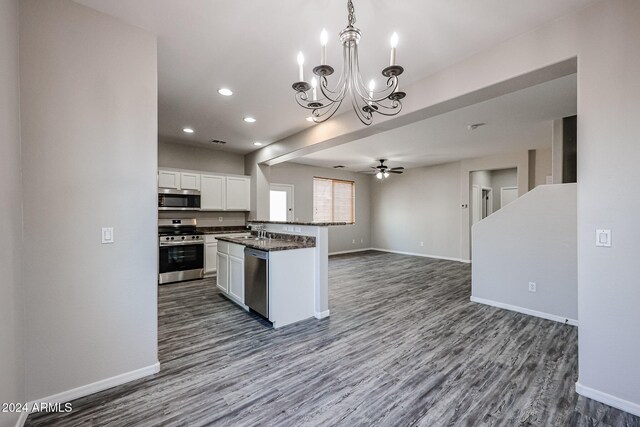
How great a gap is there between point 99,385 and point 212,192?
4283 millimetres

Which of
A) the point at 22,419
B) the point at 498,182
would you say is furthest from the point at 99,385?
the point at 498,182

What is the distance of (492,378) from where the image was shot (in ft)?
7.36

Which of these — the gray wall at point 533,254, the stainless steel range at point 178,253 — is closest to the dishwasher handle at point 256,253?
the stainless steel range at point 178,253

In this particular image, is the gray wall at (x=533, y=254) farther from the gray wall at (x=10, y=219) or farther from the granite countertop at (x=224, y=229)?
the gray wall at (x=10, y=219)

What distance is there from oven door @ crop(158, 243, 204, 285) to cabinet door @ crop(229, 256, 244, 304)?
5.49ft

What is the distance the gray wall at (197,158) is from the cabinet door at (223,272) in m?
2.57

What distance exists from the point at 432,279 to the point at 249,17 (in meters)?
5.21

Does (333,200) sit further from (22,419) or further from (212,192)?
(22,419)

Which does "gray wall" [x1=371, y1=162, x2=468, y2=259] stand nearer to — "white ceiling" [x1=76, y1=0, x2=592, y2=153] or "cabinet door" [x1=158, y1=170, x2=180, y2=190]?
"white ceiling" [x1=76, y1=0, x2=592, y2=153]

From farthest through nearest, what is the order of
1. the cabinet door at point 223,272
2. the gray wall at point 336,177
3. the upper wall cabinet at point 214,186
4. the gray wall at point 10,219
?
1. the gray wall at point 336,177
2. the upper wall cabinet at point 214,186
3. the cabinet door at point 223,272
4. the gray wall at point 10,219

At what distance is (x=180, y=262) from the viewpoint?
516 cm

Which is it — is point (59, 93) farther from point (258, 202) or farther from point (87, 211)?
point (258, 202)

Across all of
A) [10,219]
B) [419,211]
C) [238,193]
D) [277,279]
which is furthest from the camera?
[419,211]

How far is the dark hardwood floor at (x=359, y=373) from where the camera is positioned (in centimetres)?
181
